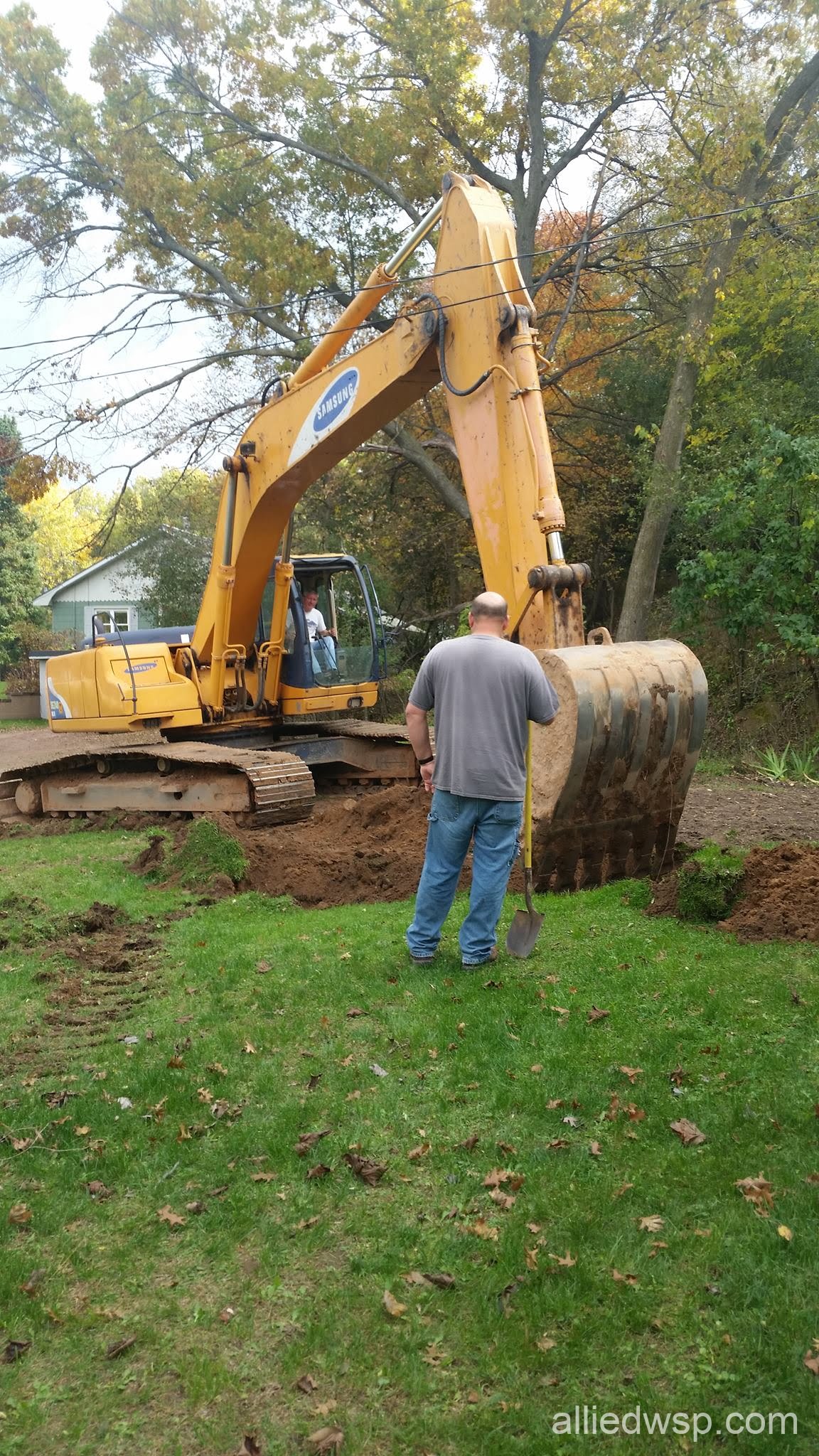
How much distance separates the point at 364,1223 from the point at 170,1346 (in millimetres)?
731

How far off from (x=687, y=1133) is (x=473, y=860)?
83.6 inches

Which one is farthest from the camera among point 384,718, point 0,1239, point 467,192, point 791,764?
point 384,718

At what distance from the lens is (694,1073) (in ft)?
13.8

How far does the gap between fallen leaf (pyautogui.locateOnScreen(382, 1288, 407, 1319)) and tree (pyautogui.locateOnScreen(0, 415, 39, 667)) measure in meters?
43.4

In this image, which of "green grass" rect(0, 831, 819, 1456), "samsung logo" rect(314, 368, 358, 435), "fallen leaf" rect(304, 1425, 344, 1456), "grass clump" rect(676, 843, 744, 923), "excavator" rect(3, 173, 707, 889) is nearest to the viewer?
"fallen leaf" rect(304, 1425, 344, 1456)

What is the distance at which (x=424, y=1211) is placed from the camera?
3576 mm

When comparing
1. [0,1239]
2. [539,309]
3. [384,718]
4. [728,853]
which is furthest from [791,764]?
[539,309]

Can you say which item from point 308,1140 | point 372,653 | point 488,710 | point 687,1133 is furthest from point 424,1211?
point 372,653

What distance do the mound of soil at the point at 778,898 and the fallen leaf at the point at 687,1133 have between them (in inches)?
83.7

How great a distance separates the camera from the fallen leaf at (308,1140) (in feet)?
13.0

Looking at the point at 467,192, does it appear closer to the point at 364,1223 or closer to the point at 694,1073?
the point at 694,1073

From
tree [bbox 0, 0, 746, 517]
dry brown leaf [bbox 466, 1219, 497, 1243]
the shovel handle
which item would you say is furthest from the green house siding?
dry brown leaf [bbox 466, 1219, 497, 1243]

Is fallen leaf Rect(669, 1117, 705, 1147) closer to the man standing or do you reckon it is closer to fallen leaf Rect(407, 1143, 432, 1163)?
fallen leaf Rect(407, 1143, 432, 1163)

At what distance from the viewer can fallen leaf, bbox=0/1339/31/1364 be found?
9.75 ft
